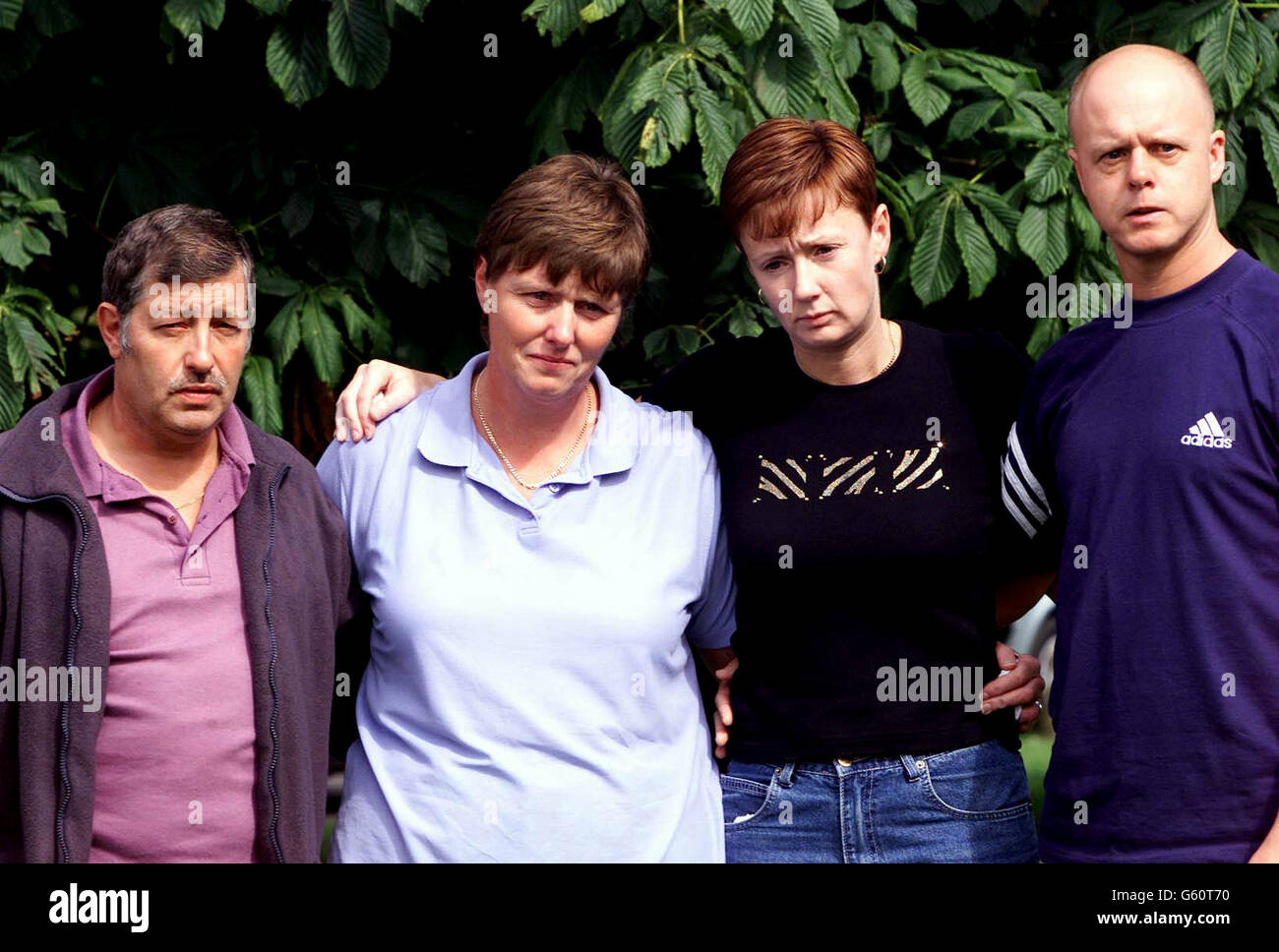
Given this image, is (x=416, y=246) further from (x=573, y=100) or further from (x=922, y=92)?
(x=922, y=92)

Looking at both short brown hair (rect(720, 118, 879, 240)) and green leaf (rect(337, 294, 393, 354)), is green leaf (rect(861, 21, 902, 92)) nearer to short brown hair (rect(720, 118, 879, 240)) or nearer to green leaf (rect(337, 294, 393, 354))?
short brown hair (rect(720, 118, 879, 240))

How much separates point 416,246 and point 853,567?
52.0 inches

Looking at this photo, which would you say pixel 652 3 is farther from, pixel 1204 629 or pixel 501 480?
pixel 1204 629

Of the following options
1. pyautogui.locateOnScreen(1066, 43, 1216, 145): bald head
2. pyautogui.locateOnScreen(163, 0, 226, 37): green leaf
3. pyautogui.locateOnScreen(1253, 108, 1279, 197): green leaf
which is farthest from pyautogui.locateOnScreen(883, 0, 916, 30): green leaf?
pyautogui.locateOnScreen(163, 0, 226, 37): green leaf

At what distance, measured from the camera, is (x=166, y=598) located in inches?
111

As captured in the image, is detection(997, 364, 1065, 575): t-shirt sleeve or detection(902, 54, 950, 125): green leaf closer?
detection(997, 364, 1065, 575): t-shirt sleeve

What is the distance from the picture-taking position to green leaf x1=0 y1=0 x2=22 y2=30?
3.56 metres

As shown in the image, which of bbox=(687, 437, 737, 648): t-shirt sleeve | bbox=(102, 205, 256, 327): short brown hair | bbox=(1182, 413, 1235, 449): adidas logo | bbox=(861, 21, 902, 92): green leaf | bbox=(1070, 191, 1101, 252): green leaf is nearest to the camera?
bbox=(1182, 413, 1235, 449): adidas logo

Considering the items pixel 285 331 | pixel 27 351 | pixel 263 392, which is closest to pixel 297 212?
pixel 285 331

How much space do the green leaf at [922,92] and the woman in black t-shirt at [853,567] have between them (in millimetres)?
650

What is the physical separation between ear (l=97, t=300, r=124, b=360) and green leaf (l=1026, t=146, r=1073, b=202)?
187 cm

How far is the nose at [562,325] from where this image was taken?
9.66 ft

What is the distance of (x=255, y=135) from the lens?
12.6ft

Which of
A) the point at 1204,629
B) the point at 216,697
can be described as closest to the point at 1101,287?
the point at 1204,629
